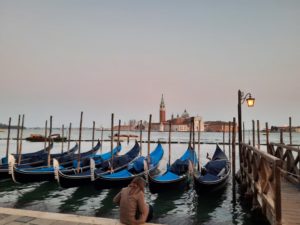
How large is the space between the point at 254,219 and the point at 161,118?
159m

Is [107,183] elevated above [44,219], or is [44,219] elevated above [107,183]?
[44,219]

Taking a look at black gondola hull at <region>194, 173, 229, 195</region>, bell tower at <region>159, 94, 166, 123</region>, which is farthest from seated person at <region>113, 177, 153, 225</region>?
bell tower at <region>159, 94, 166, 123</region>

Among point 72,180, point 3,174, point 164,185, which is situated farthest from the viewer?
point 3,174

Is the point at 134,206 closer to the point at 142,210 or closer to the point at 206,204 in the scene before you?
the point at 142,210

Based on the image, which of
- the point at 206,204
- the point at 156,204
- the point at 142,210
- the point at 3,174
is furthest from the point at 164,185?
the point at 3,174

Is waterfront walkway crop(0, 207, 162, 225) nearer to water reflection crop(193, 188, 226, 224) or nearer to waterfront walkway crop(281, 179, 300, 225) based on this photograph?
waterfront walkway crop(281, 179, 300, 225)

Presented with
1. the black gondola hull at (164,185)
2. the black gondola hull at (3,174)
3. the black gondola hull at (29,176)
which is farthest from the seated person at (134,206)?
the black gondola hull at (3,174)

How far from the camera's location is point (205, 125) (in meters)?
170

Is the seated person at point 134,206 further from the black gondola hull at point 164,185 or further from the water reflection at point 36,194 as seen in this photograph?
the water reflection at point 36,194

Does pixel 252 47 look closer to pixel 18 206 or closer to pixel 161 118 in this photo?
pixel 18 206

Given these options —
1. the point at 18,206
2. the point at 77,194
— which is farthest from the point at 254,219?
the point at 18,206

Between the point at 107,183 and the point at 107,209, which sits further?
the point at 107,183

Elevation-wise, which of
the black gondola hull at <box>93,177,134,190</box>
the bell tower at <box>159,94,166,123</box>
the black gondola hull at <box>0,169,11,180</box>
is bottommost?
the black gondola hull at <box>0,169,11,180</box>

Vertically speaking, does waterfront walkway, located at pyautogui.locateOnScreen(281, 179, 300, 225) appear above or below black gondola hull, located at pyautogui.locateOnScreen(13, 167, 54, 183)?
above
